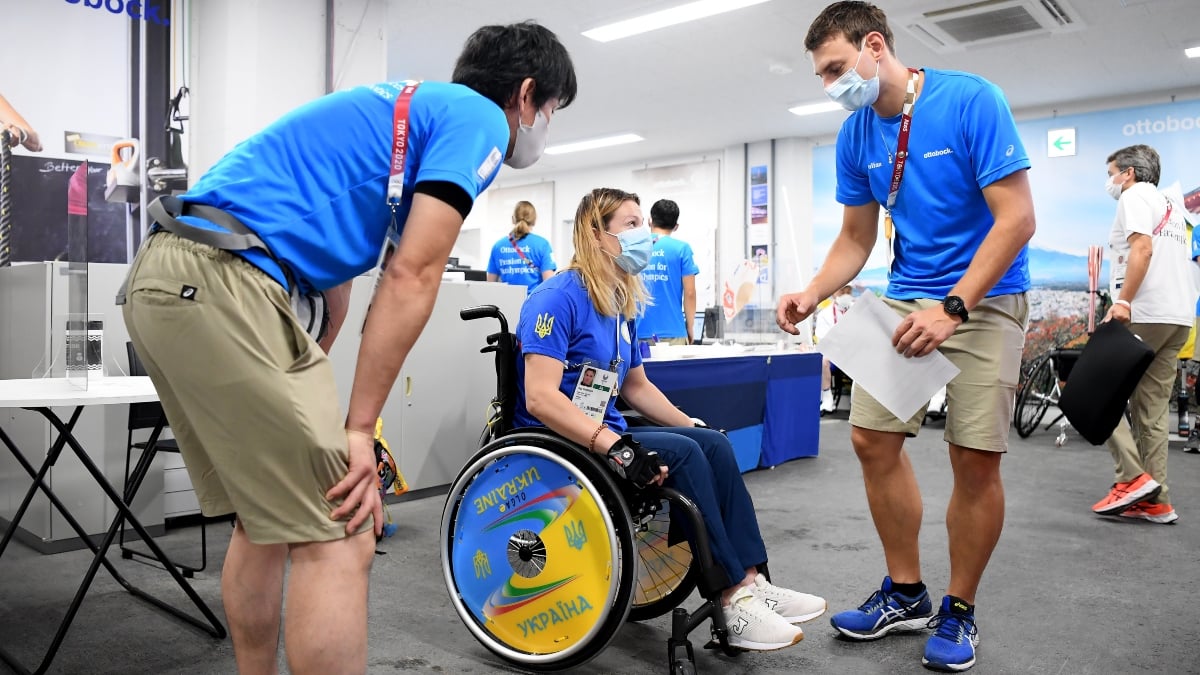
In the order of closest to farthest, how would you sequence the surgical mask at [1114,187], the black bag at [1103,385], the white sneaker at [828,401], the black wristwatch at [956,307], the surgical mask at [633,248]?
1. the black wristwatch at [956,307]
2. the surgical mask at [633,248]
3. the black bag at [1103,385]
4. the surgical mask at [1114,187]
5. the white sneaker at [828,401]

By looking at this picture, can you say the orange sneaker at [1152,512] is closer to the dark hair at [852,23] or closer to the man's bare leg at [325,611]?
the dark hair at [852,23]

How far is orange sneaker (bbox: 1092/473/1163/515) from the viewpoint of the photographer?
3547 mm

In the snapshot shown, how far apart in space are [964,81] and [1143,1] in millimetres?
4627

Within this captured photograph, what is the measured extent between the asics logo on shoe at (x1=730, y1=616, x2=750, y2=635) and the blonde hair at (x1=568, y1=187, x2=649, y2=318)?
78 cm

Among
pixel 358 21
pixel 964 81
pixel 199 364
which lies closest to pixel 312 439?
pixel 199 364

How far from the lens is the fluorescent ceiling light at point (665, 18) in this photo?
17.9 feet

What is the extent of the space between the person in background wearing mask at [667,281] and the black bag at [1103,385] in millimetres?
2352

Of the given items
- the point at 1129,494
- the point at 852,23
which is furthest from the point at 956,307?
the point at 1129,494

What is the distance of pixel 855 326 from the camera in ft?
6.26

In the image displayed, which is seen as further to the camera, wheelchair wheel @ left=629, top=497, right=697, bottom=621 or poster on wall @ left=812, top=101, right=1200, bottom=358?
poster on wall @ left=812, top=101, right=1200, bottom=358

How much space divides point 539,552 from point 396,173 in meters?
1.02

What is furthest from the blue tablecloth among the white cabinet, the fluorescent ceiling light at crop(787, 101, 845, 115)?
the fluorescent ceiling light at crop(787, 101, 845, 115)

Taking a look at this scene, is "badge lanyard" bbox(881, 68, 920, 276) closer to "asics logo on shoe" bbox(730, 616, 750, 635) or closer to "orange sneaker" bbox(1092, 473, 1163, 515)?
"asics logo on shoe" bbox(730, 616, 750, 635)

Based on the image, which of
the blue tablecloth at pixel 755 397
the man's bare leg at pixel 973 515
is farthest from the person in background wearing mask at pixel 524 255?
the man's bare leg at pixel 973 515
